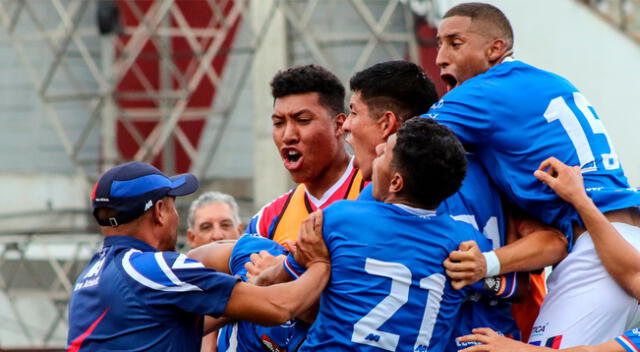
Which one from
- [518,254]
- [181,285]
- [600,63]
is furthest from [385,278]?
[600,63]

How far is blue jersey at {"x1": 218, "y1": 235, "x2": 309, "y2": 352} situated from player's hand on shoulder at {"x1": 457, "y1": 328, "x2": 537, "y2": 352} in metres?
0.74

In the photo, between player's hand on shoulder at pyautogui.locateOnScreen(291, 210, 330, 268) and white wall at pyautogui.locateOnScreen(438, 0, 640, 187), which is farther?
white wall at pyautogui.locateOnScreen(438, 0, 640, 187)

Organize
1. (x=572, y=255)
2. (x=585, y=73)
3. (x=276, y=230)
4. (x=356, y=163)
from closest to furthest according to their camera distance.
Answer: (x=572, y=255)
(x=356, y=163)
(x=276, y=230)
(x=585, y=73)

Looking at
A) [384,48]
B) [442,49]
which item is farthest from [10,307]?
[442,49]

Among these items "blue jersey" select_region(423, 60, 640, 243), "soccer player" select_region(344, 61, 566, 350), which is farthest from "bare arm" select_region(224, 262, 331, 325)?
"blue jersey" select_region(423, 60, 640, 243)

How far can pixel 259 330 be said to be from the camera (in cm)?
480

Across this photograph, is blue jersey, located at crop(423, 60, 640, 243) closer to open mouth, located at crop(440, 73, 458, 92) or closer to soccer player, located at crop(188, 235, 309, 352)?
open mouth, located at crop(440, 73, 458, 92)

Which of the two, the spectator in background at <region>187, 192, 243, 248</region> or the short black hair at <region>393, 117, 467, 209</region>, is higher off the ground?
the spectator in background at <region>187, 192, 243, 248</region>

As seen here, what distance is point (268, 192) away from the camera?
1138 cm

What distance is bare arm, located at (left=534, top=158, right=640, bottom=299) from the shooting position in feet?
13.5

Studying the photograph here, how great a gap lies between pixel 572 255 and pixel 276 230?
1.49m

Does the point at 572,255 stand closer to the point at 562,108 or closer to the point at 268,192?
the point at 562,108

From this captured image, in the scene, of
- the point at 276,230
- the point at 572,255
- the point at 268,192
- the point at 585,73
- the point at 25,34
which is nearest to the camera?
the point at 572,255

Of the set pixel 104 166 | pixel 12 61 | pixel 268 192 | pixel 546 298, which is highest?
pixel 12 61
